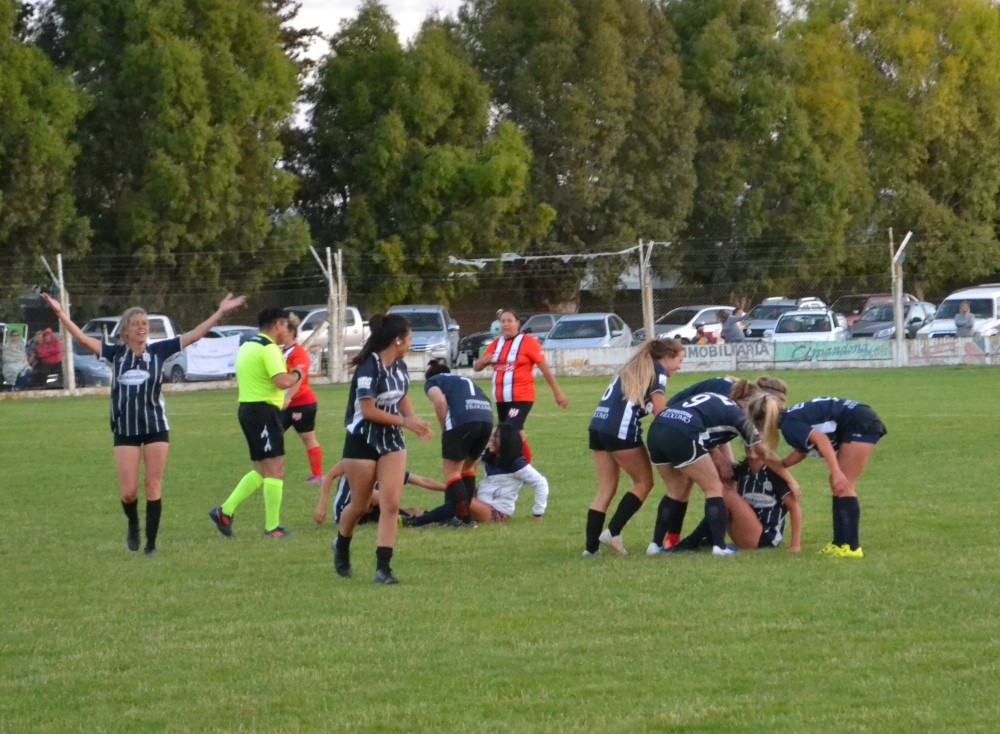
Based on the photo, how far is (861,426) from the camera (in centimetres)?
869

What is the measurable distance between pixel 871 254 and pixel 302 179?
63.4 ft

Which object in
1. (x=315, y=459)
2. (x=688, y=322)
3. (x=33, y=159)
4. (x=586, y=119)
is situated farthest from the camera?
(x=586, y=119)

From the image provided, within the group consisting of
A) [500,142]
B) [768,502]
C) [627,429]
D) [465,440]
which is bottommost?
[768,502]

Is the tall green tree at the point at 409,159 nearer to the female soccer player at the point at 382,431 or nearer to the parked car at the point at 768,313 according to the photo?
the parked car at the point at 768,313

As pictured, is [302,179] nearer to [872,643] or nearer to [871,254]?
[871,254]

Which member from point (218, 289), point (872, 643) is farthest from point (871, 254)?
point (872, 643)

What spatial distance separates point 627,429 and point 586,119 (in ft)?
126

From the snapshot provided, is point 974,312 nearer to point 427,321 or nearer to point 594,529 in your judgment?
point 427,321

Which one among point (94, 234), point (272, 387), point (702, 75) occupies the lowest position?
point (272, 387)

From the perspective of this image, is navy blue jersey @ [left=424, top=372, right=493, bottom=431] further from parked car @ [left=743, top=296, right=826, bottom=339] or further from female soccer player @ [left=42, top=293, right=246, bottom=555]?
parked car @ [left=743, top=296, right=826, bottom=339]

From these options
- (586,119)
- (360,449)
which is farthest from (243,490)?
(586,119)

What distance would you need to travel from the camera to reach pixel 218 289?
38094 millimetres

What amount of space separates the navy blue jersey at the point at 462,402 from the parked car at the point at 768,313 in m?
29.7

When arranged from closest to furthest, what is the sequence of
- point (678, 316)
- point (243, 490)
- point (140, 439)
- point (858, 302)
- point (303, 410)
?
point (140, 439) < point (243, 490) < point (303, 410) < point (678, 316) < point (858, 302)
